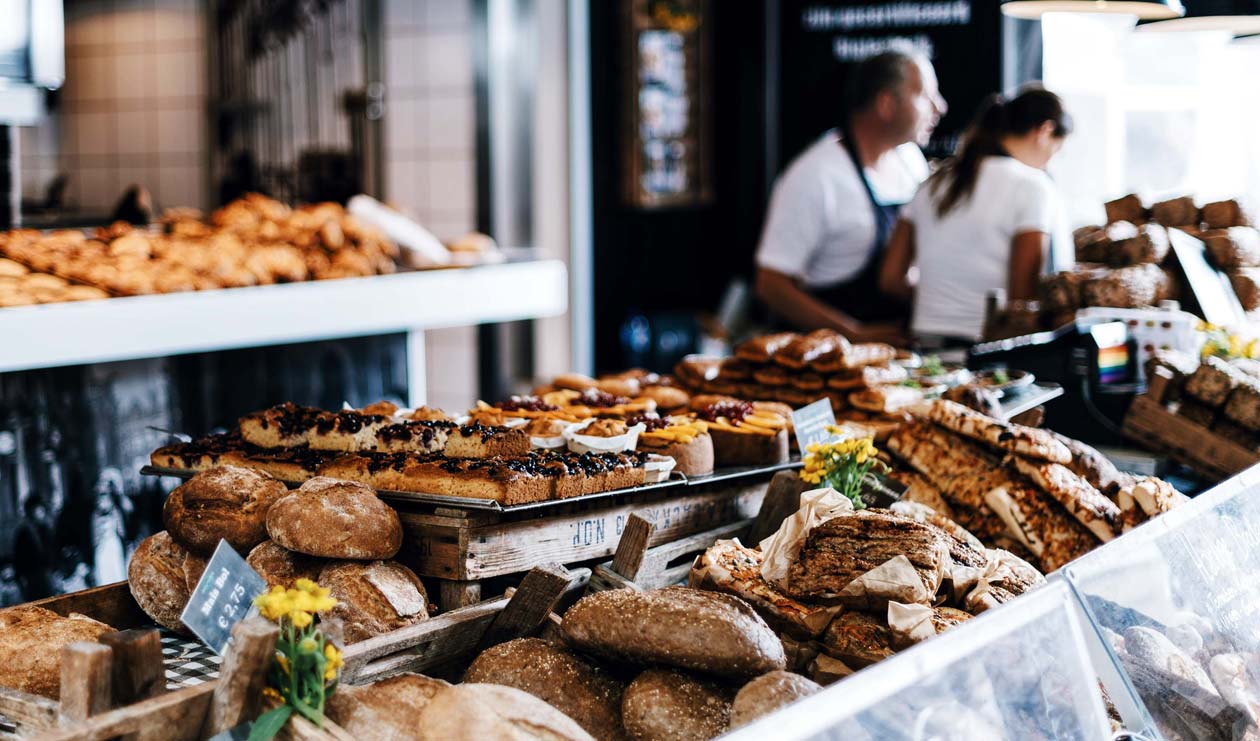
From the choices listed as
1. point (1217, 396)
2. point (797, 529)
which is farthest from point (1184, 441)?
point (797, 529)

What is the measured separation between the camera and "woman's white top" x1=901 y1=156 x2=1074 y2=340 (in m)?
4.64

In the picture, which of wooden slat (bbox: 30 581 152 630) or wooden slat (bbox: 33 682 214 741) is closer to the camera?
wooden slat (bbox: 33 682 214 741)

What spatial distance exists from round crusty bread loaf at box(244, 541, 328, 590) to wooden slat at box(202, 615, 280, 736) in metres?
0.58

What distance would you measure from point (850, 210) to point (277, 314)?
8.82 ft

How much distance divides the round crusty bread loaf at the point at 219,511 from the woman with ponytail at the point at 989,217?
2.99m

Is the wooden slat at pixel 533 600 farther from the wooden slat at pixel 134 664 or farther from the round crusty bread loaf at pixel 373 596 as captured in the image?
the wooden slat at pixel 134 664

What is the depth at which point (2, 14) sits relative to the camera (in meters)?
3.79

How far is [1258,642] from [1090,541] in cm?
45

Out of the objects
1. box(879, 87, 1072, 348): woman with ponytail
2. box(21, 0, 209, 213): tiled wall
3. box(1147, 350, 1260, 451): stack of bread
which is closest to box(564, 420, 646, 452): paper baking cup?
box(1147, 350, 1260, 451): stack of bread

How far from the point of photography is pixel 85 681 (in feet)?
4.59

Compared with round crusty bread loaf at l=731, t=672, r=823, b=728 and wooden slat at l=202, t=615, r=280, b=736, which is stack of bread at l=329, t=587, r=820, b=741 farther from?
wooden slat at l=202, t=615, r=280, b=736

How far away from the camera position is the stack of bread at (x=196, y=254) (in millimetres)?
3914

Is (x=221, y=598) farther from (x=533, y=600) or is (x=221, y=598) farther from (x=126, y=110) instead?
(x=126, y=110)

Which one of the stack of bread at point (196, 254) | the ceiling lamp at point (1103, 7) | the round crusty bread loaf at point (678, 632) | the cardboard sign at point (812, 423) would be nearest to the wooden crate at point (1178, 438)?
the ceiling lamp at point (1103, 7)
